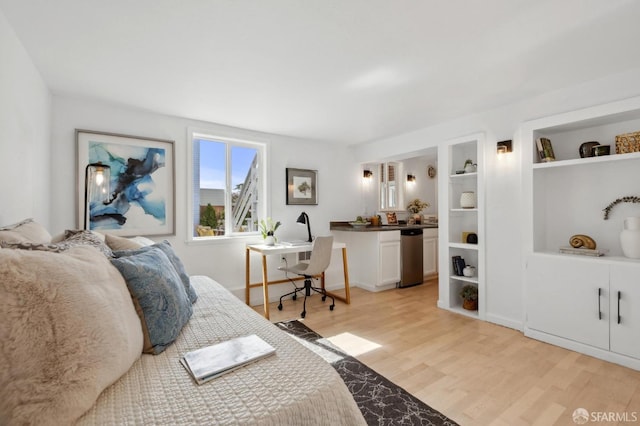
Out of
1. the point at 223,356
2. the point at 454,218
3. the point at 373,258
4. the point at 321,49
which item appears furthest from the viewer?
the point at 373,258

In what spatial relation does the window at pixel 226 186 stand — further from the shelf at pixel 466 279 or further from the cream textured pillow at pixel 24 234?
the shelf at pixel 466 279

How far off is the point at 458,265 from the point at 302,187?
2.37 m

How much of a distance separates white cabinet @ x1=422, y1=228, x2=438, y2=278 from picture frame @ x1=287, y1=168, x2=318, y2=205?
83.4 inches

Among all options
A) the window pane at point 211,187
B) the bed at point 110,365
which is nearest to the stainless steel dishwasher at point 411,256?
the window pane at point 211,187

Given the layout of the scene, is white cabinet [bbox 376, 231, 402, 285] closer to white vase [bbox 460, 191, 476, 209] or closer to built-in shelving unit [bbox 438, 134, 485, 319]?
built-in shelving unit [bbox 438, 134, 485, 319]

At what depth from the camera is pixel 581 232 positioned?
2.80 metres

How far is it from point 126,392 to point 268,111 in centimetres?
280

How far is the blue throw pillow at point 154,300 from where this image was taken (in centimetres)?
118

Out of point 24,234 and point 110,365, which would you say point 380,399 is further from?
point 24,234

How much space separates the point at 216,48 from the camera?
1954 mm

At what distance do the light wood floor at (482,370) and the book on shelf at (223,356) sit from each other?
4.37ft

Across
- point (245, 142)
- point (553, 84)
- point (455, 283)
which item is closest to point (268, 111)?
point (245, 142)

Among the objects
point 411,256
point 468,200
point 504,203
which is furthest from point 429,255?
point 504,203

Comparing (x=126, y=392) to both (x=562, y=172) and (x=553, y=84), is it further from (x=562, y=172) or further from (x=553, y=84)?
(x=562, y=172)
